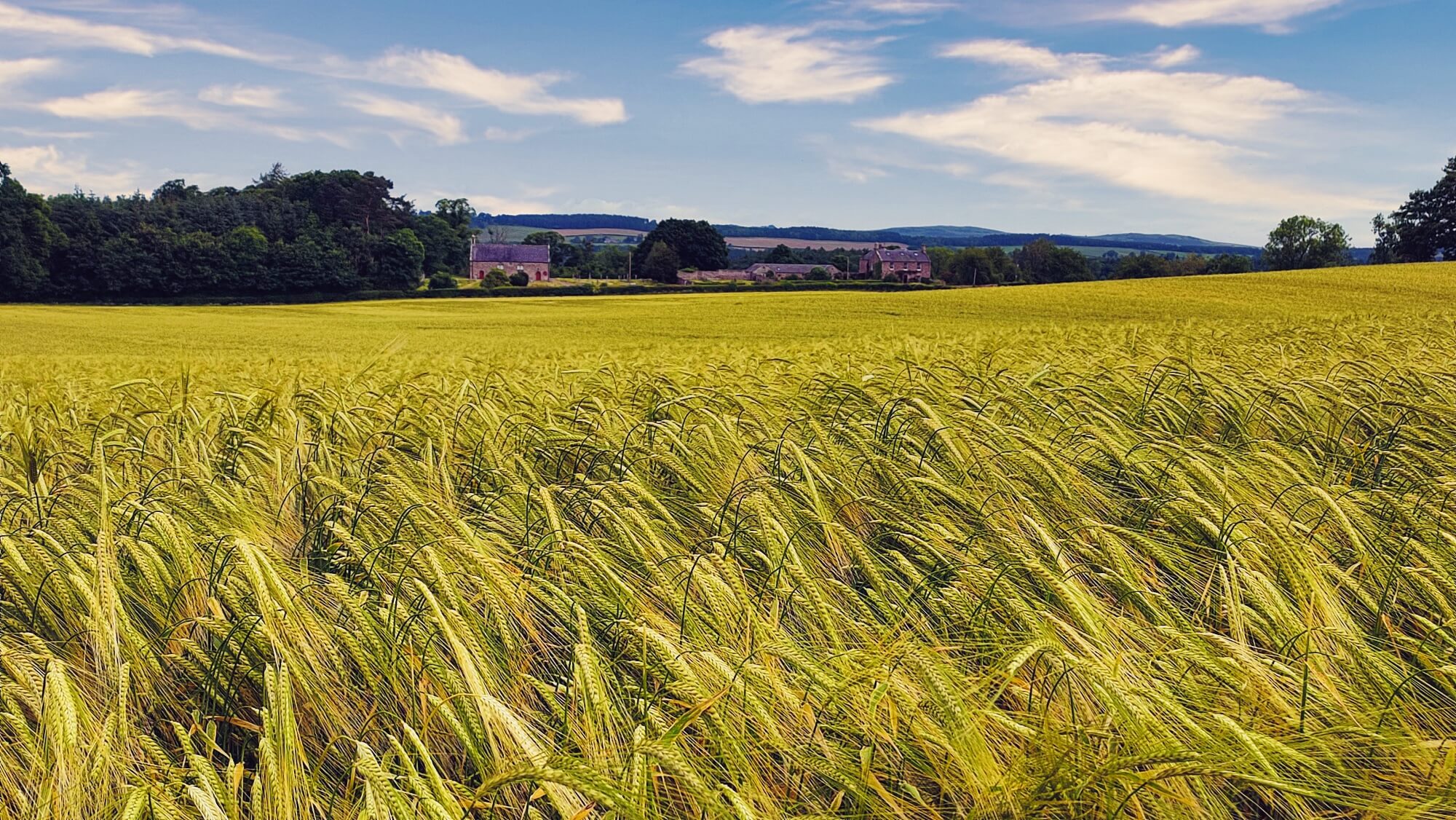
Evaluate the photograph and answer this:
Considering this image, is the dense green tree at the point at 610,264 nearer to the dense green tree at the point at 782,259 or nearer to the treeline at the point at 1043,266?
the dense green tree at the point at 782,259

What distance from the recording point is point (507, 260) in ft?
417

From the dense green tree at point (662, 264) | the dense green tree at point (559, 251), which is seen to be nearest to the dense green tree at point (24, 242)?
the dense green tree at point (662, 264)

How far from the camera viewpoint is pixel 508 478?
3.21m

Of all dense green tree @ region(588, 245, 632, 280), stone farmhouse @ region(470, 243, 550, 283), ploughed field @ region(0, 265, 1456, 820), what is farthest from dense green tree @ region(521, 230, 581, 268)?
ploughed field @ region(0, 265, 1456, 820)

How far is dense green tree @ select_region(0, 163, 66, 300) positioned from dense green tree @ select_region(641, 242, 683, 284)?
5971cm

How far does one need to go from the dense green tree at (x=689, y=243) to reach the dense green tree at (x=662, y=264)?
327 centimetres

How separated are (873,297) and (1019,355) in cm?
3154

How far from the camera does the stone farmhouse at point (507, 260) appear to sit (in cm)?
12612

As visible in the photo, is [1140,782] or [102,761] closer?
[1140,782]

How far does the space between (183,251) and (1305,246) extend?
11394 cm

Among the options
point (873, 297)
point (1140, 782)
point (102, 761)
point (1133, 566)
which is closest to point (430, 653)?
point (102, 761)

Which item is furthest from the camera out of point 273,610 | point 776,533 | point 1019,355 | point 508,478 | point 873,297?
point 873,297

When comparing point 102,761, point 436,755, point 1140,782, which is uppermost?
point 1140,782

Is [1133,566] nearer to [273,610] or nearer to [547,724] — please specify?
[547,724]
